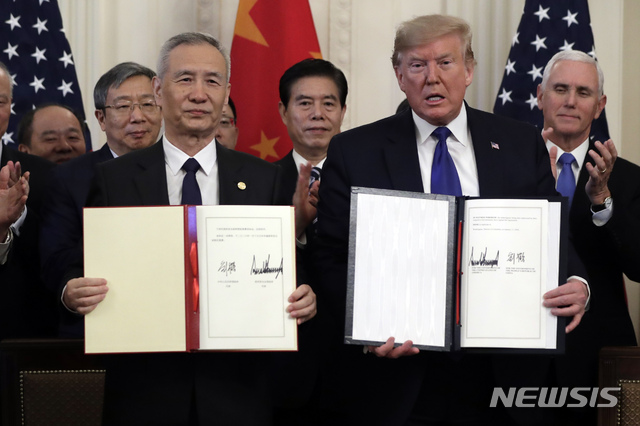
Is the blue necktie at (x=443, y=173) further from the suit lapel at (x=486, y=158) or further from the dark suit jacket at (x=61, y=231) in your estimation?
the dark suit jacket at (x=61, y=231)

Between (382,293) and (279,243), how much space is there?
1.17ft

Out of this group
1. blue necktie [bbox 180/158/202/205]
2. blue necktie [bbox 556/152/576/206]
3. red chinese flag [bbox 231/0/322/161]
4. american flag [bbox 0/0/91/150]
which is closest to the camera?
blue necktie [bbox 180/158/202/205]

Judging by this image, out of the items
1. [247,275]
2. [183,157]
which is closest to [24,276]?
[183,157]

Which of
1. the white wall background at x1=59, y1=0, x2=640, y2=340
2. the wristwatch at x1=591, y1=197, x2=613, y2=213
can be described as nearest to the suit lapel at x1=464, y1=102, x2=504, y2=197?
the wristwatch at x1=591, y1=197, x2=613, y2=213

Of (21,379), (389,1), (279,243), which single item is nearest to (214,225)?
(279,243)

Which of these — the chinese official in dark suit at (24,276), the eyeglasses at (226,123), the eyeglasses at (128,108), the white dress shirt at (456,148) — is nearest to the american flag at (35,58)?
the eyeglasses at (226,123)

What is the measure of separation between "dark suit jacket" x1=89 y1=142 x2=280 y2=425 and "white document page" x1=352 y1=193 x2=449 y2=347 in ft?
1.32

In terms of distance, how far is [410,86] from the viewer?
2.90m

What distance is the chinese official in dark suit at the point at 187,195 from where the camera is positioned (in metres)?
2.56

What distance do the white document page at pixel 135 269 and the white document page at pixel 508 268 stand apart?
0.90 metres

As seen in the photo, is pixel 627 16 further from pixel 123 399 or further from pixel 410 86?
pixel 123 399

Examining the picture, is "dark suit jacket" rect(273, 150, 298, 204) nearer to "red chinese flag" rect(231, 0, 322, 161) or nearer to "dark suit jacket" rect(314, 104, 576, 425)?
"dark suit jacket" rect(314, 104, 576, 425)

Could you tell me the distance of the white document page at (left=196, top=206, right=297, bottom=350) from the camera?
8.25 ft
